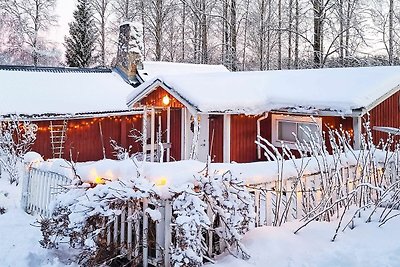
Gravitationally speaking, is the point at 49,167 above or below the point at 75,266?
above

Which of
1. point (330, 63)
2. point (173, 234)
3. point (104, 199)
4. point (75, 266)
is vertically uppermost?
point (330, 63)

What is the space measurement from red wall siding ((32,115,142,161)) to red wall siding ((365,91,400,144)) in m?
9.61

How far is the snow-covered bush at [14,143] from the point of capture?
10.7 metres

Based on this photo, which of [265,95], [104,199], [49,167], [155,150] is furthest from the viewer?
[155,150]

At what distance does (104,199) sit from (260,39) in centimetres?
2490

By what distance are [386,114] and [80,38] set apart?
77.6 feet

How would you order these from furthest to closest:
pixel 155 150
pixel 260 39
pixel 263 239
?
pixel 260 39 < pixel 155 150 < pixel 263 239

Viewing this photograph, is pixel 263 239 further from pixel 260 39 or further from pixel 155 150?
pixel 260 39

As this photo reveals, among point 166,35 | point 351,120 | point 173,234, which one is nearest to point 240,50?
point 166,35

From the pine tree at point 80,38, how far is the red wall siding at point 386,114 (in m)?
23.0

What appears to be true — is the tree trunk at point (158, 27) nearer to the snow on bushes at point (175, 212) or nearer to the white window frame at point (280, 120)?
the white window frame at point (280, 120)

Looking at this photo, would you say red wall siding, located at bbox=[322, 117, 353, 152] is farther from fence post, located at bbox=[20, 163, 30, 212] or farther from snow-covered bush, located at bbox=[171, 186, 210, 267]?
snow-covered bush, located at bbox=[171, 186, 210, 267]

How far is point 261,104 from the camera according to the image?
1180 cm

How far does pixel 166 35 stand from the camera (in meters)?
30.1
